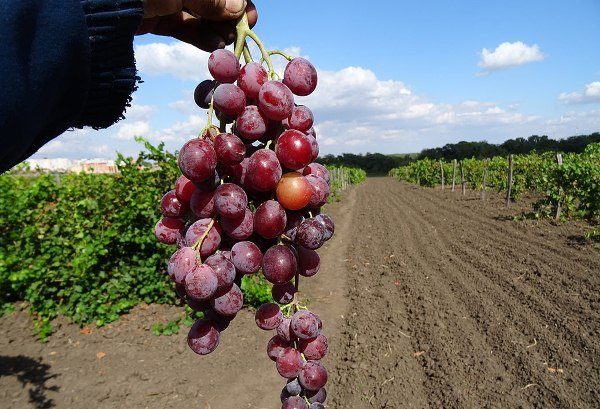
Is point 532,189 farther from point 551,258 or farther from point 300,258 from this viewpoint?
point 300,258

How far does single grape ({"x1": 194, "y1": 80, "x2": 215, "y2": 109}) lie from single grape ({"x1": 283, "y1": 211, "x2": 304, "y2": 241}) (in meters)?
0.39

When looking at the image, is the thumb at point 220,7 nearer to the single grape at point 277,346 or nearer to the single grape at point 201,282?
the single grape at point 201,282

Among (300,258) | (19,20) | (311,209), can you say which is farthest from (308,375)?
(19,20)

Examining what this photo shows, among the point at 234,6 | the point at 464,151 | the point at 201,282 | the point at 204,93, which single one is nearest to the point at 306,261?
the point at 201,282

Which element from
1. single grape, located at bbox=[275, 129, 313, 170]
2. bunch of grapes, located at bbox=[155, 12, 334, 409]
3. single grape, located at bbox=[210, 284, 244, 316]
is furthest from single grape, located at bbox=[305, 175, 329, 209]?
single grape, located at bbox=[210, 284, 244, 316]

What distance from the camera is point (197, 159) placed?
3.18 feet

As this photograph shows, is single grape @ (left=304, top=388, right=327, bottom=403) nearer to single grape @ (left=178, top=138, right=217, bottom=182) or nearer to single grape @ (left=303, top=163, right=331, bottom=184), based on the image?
single grape @ (left=303, top=163, right=331, bottom=184)

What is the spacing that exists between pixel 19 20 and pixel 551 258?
9927 mm

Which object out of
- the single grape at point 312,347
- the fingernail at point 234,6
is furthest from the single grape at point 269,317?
the fingernail at point 234,6

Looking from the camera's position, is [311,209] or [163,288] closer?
[311,209]

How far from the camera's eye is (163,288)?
22.9 ft

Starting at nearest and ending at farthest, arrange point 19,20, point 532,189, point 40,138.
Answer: point 19,20 < point 40,138 < point 532,189

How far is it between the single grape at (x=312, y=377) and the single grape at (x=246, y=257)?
442 millimetres

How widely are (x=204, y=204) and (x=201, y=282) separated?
197 mm
